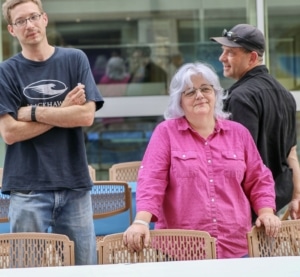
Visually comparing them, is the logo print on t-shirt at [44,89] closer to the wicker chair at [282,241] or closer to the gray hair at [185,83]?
the gray hair at [185,83]

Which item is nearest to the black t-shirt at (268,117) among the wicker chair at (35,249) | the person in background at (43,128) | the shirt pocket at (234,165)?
the shirt pocket at (234,165)

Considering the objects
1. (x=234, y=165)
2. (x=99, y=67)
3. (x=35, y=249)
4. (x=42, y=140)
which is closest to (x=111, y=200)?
(x=42, y=140)

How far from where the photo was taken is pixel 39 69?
3131 mm

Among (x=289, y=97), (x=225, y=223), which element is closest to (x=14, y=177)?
(x=225, y=223)

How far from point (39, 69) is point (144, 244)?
2.88ft

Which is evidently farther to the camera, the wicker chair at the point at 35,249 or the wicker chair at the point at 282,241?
the wicker chair at the point at 282,241

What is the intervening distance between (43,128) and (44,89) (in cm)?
17

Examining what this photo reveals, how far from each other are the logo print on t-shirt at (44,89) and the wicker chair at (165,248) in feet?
2.29

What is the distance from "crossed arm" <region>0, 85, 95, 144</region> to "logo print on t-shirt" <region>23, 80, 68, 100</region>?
0.05m

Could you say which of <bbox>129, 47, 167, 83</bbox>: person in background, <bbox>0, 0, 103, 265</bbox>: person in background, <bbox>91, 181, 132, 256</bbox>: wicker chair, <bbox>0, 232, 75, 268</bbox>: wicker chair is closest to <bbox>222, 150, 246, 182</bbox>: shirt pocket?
<bbox>0, 0, 103, 265</bbox>: person in background

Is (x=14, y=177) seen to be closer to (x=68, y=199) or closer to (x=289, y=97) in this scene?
(x=68, y=199)

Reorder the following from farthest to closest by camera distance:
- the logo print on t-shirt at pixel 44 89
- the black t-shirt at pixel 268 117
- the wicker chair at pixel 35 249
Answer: the black t-shirt at pixel 268 117
the logo print on t-shirt at pixel 44 89
the wicker chair at pixel 35 249

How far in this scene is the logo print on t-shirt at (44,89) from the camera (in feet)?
10.3

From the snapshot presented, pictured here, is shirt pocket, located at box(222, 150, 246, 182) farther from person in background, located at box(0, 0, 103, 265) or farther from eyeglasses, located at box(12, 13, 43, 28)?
eyeglasses, located at box(12, 13, 43, 28)
